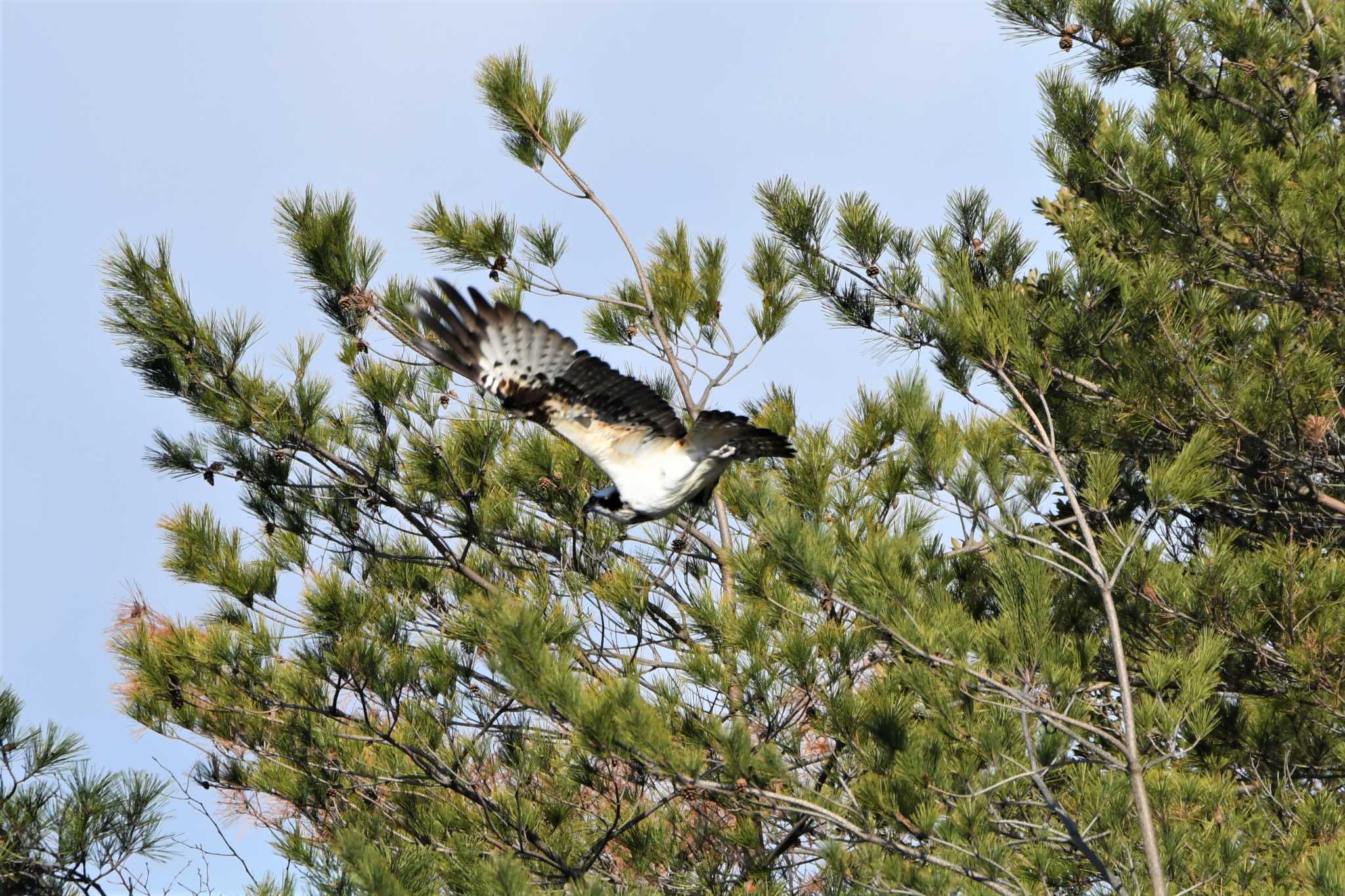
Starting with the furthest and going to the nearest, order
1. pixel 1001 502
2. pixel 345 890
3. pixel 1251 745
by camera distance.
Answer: pixel 1251 745 → pixel 1001 502 → pixel 345 890

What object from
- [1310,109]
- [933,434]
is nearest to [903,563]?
[933,434]

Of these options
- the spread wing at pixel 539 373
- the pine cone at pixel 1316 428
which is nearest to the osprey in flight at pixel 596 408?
the spread wing at pixel 539 373

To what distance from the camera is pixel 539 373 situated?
15.3 ft

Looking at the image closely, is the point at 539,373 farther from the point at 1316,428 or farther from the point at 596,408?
the point at 1316,428

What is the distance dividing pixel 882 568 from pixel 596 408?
148 cm

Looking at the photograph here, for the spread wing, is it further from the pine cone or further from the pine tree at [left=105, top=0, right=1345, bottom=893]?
the pine cone

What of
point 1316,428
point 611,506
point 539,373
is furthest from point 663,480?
point 1316,428

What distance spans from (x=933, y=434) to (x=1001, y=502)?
506mm

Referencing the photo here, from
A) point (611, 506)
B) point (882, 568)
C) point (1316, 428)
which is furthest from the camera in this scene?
point (1316, 428)

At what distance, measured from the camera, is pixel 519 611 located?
3215 mm

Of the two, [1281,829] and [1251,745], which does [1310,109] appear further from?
[1281,829]

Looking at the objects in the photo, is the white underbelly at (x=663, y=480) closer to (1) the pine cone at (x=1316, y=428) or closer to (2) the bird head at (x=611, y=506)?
(2) the bird head at (x=611, y=506)

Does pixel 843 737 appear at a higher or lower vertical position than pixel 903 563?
lower

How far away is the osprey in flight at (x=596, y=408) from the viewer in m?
4.62
